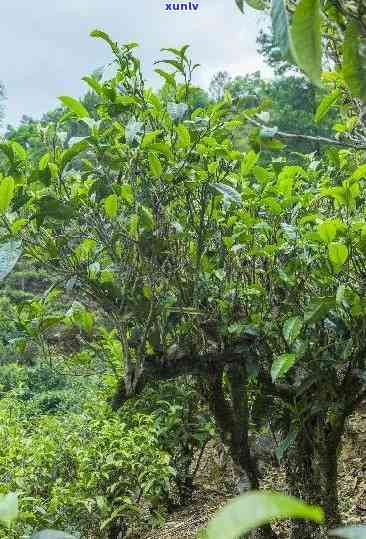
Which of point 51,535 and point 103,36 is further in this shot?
point 103,36

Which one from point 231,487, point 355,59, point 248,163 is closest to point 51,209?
→ point 248,163

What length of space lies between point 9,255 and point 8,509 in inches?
45.0

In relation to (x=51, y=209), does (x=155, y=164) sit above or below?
above

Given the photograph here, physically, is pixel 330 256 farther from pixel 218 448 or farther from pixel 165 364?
pixel 218 448

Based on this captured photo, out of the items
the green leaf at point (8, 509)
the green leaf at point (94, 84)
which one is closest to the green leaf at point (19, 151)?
the green leaf at point (94, 84)

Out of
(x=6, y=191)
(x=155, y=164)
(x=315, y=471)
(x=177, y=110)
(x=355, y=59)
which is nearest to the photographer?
(x=355, y=59)

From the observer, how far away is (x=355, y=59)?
70cm

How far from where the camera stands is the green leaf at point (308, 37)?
0.54 meters

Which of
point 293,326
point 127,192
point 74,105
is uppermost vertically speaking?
point 74,105

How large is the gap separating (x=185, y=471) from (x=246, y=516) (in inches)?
152

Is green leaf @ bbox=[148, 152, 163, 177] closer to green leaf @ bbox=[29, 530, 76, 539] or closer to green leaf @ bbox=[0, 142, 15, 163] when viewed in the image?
green leaf @ bbox=[0, 142, 15, 163]

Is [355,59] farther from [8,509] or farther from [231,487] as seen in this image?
[231,487]

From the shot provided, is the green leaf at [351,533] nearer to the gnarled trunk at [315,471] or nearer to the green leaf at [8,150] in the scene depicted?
the green leaf at [8,150]

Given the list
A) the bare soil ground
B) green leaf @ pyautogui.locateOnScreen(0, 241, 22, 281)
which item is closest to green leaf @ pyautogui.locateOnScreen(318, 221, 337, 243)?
green leaf @ pyautogui.locateOnScreen(0, 241, 22, 281)
